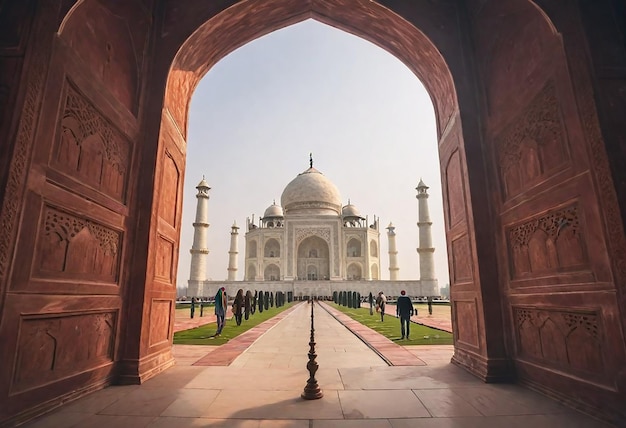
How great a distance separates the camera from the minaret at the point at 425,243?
32.5 meters

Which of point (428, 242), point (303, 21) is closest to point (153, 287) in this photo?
point (303, 21)

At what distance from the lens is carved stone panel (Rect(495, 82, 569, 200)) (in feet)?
11.5

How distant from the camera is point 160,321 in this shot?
15.5 ft

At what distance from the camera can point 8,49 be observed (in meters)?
3.00

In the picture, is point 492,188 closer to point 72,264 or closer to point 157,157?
point 157,157

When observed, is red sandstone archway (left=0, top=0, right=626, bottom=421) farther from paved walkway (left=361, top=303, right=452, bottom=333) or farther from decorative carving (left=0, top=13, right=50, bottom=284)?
paved walkway (left=361, top=303, right=452, bottom=333)

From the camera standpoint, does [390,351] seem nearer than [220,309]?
Yes

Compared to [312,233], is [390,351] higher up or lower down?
lower down

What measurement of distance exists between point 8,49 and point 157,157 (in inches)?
73.2

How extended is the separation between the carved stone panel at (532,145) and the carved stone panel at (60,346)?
473 cm

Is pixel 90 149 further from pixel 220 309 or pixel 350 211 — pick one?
pixel 350 211

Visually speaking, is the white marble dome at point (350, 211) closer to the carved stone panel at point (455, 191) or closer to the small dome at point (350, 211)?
the small dome at point (350, 211)

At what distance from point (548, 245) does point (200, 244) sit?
3180 cm

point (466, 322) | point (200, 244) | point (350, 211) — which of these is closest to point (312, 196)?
point (350, 211)
